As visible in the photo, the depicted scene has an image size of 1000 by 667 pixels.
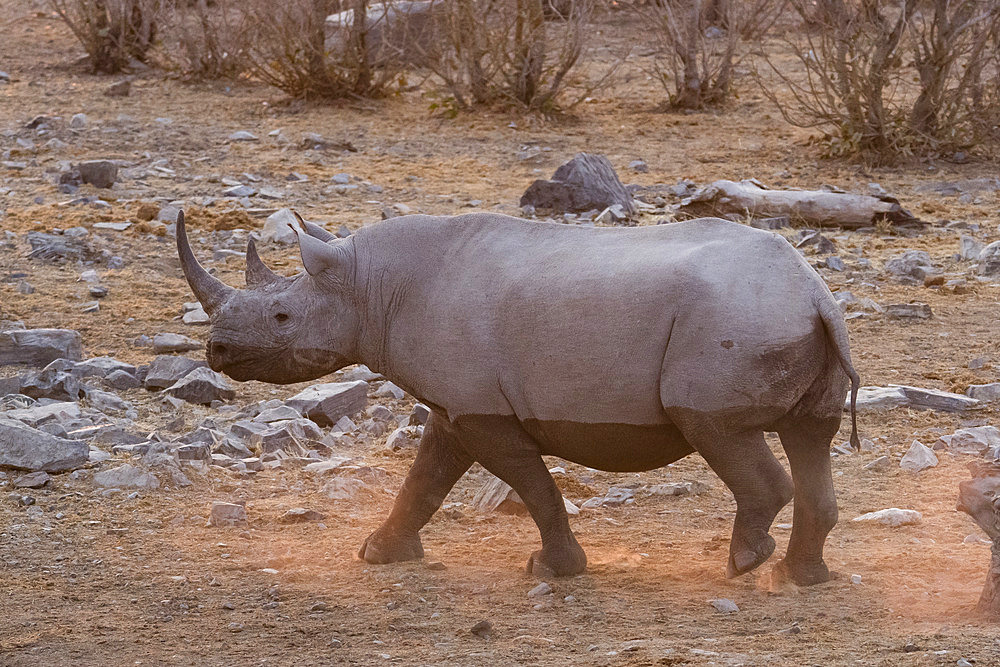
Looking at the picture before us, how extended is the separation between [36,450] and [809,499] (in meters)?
3.52

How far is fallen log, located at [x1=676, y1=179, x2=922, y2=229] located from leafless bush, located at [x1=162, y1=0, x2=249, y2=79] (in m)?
7.61

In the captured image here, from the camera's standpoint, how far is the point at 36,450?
6195 mm

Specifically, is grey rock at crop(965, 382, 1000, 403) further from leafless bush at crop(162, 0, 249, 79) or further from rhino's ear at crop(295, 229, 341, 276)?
leafless bush at crop(162, 0, 249, 79)

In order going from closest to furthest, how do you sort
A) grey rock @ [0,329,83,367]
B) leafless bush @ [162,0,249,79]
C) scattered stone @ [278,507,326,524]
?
scattered stone @ [278,507,326,524], grey rock @ [0,329,83,367], leafless bush @ [162,0,249,79]

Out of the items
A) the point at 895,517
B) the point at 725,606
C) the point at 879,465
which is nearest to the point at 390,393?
the point at 879,465

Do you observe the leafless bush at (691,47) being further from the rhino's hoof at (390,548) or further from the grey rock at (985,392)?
the rhino's hoof at (390,548)

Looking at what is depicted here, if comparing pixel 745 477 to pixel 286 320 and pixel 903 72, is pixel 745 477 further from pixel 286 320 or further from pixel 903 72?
pixel 903 72

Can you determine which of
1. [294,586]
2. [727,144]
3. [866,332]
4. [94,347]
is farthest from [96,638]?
[727,144]

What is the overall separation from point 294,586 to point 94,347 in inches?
144

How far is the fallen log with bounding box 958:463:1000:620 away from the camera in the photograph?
426 cm

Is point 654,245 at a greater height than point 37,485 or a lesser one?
greater

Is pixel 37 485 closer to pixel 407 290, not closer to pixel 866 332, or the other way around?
pixel 407 290

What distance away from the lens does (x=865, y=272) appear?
31.6 ft

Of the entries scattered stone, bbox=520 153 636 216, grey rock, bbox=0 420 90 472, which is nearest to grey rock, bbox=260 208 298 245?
scattered stone, bbox=520 153 636 216
